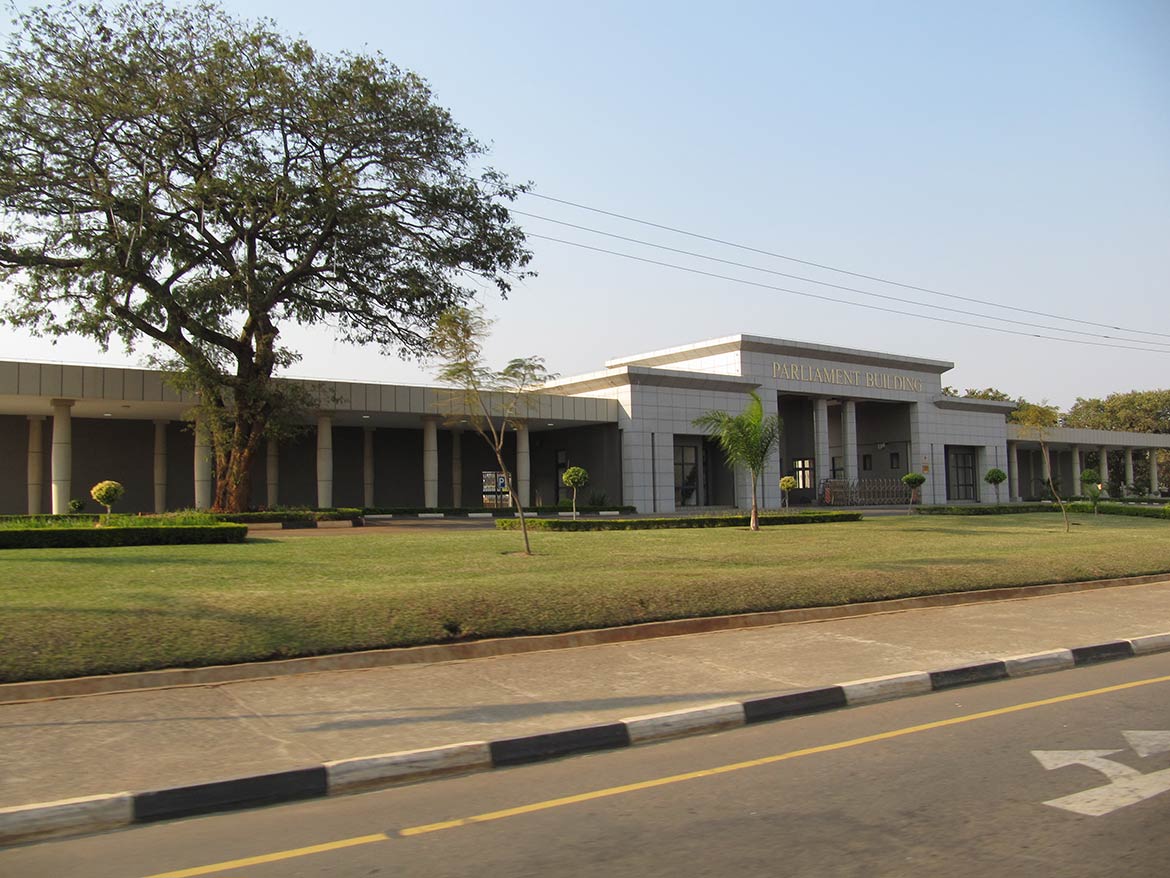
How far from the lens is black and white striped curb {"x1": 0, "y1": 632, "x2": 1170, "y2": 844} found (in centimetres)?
519

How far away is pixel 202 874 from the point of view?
4438 mm

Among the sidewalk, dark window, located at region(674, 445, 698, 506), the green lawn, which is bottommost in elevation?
the sidewalk

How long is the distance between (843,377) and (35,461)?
120 feet

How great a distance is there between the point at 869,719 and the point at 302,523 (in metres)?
23.2

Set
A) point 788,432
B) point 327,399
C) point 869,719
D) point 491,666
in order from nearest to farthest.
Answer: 1. point 869,719
2. point 491,666
3. point 327,399
4. point 788,432

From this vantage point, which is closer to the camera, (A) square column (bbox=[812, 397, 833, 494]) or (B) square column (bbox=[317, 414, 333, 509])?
(B) square column (bbox=[317, 414, 333, 509])

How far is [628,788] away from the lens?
571cm

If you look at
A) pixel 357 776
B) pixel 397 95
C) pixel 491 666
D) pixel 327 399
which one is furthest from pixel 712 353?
pixel 357 776

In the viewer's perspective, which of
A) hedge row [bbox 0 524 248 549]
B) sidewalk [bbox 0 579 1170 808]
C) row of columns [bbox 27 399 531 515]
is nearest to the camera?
sidewalk [bbox 0 579 1170 808]

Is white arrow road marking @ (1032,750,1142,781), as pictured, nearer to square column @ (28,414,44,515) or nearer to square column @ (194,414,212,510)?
square column @ (194,414,212,510)

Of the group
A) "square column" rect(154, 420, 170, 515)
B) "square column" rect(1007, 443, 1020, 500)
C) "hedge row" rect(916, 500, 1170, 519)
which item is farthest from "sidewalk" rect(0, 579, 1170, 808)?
"square column" rect(1007, 443, 1020, 500)

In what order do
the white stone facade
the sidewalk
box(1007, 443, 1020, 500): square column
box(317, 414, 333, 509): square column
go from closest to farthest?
the sidewalk → the white stone facade → box(317, 414, 333, 509): square column → box(1007, 443, 1020, 500): square column

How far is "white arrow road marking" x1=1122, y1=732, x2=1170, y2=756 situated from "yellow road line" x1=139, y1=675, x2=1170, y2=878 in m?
1.02

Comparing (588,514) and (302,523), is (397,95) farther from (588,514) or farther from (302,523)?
(588,514)
